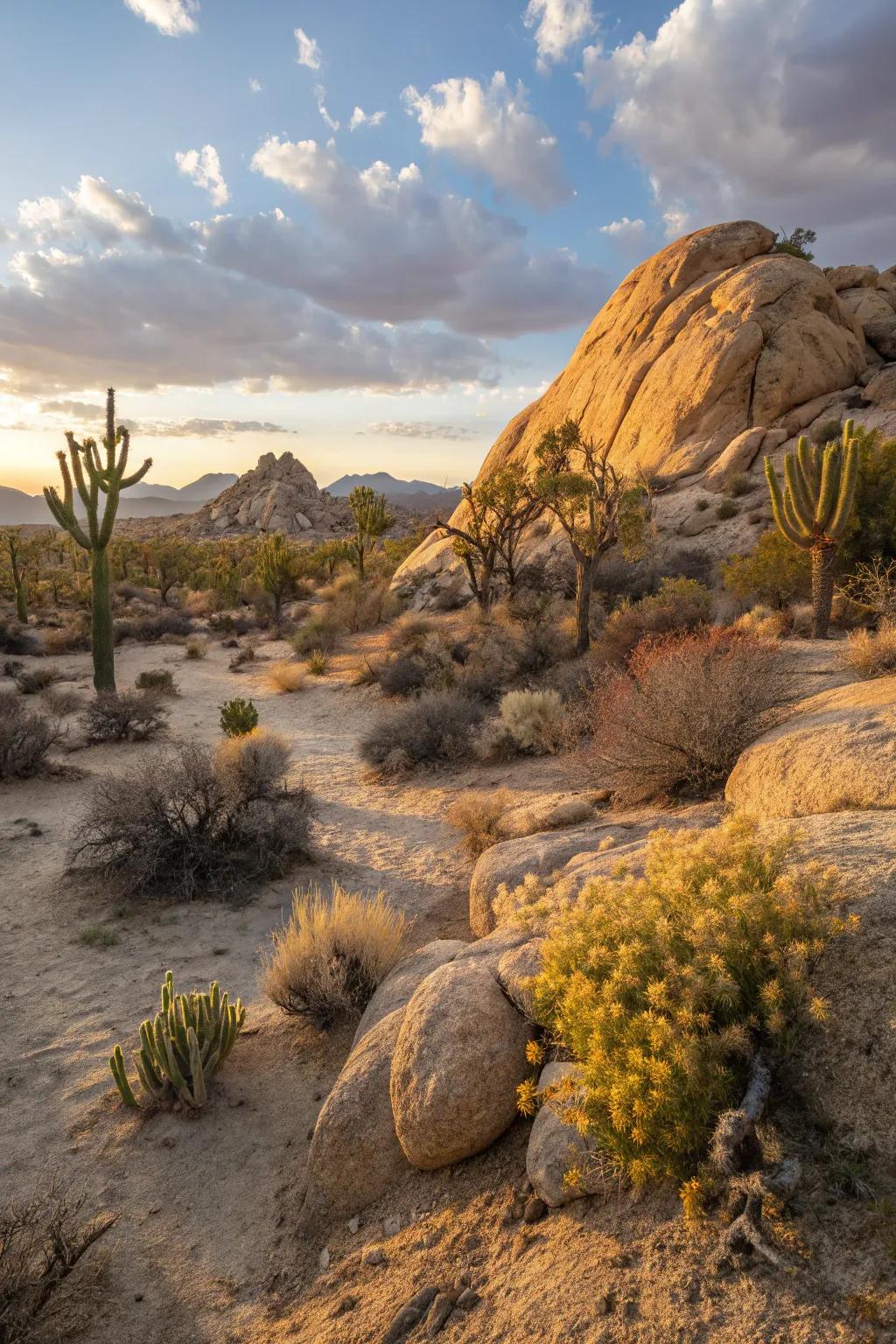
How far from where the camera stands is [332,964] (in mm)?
4930

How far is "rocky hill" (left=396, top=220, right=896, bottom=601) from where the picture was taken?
875 inches

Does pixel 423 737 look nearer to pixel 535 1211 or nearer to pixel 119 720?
pixel 119 720

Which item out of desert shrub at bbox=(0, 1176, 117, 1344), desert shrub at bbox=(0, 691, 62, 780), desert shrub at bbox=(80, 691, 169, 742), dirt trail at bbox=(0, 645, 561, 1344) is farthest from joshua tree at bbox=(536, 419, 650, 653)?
desert shrub at bbox=(0, 1176, 117, 1344)

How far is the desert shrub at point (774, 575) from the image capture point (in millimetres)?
13836

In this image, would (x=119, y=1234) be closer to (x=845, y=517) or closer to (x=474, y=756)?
(x=474, y=756)

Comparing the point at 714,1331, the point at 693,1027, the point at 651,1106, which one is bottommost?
the point at 714,1331

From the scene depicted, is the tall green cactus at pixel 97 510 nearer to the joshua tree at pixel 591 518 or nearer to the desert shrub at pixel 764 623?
the joshua tree at pixel 591 518

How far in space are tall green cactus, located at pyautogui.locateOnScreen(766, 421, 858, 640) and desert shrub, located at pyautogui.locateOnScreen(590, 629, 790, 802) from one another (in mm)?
5195

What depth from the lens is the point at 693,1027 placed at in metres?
2.37

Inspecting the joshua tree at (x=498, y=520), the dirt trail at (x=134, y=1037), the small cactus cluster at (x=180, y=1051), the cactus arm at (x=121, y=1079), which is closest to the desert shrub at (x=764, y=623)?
the dirt trail at (x=134, y=1037)

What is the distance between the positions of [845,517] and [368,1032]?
11.3 metres

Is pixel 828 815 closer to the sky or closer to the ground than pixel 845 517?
closer to the ground

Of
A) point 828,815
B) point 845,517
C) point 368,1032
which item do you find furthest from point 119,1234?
point 845,517

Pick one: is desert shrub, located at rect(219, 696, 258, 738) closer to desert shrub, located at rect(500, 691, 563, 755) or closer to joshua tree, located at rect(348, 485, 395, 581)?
desert shrub, located at rect(500, 691, 563, 755)
